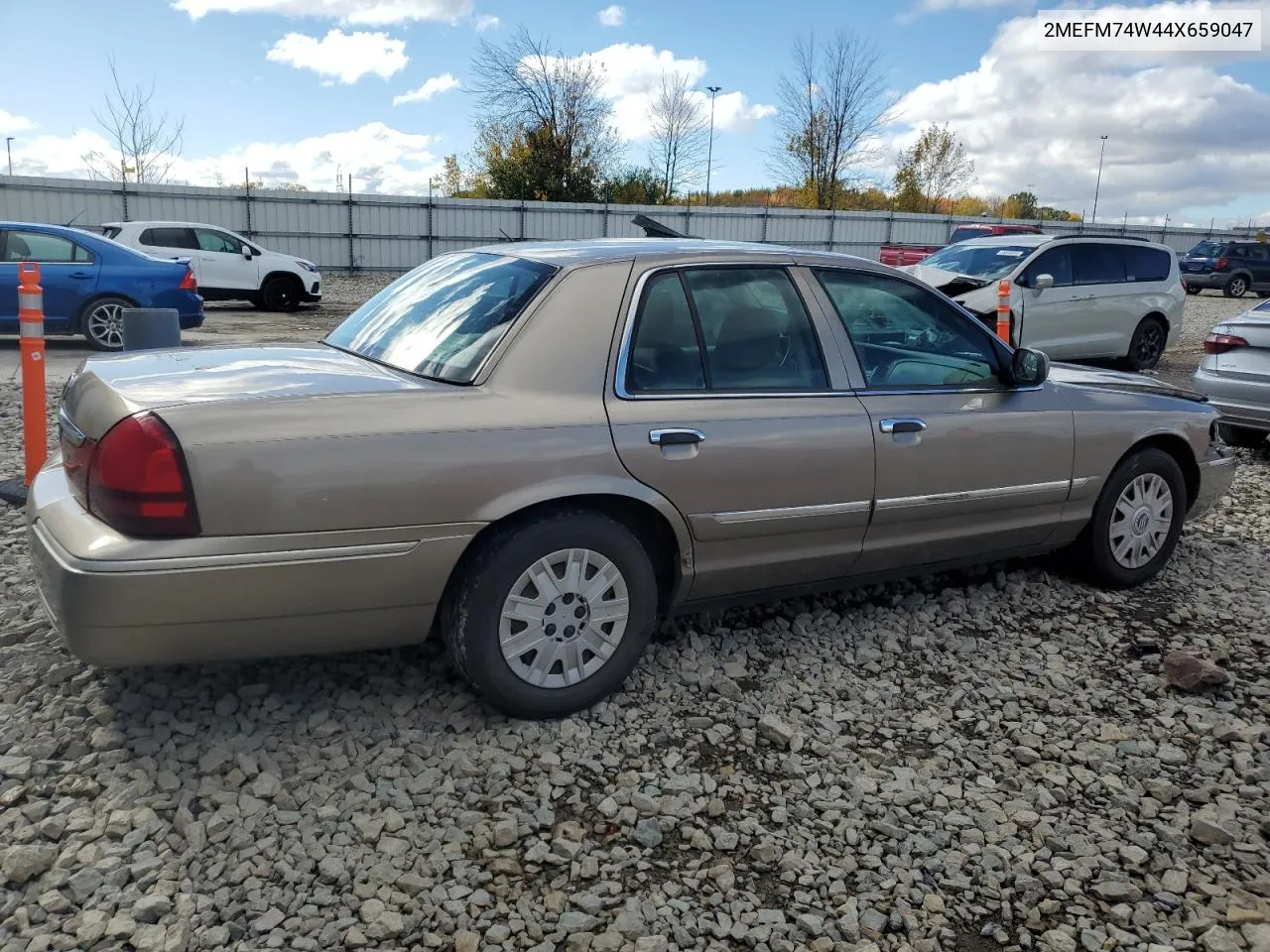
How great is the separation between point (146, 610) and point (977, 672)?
286cm

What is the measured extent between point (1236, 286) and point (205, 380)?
32606mm

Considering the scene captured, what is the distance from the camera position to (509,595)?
3139 millimetres

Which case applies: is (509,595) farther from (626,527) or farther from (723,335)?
(723,335)

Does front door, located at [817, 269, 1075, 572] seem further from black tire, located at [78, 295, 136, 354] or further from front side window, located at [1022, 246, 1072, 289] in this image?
black tire, located at [78, 295, 136, 354]

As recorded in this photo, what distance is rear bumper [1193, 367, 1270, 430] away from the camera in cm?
763

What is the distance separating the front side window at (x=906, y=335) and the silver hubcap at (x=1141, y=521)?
41.7 inches

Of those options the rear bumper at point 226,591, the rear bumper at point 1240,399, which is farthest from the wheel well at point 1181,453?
the rear bumper at point 226,591

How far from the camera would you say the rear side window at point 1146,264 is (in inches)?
489

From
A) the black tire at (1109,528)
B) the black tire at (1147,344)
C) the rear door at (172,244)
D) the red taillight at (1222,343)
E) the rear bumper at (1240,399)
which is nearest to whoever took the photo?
the black tire at (1109,528)

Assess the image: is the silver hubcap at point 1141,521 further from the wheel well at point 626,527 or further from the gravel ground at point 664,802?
the wheel well at point 626,527

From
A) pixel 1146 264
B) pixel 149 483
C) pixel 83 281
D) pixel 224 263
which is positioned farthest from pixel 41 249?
pixel 1146 264

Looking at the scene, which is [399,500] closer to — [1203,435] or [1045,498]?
[1045,498]

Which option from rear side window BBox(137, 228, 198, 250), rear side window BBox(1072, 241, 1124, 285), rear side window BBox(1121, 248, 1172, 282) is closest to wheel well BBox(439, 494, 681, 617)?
rear side window BBox(1072, 241, 1124, 285)

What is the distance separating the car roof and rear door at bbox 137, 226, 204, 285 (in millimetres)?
14290
